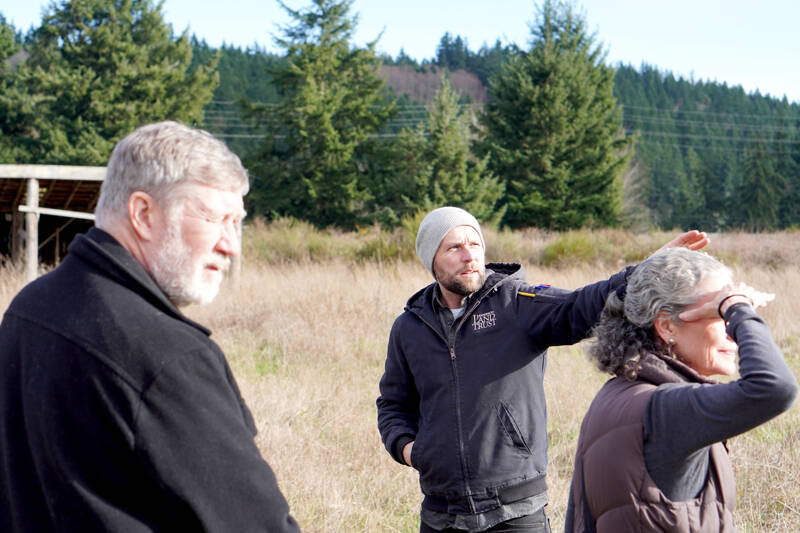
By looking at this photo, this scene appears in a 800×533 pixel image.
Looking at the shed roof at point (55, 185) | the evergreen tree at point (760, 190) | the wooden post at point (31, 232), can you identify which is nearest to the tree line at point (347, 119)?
the shed roof at point (55, 185)

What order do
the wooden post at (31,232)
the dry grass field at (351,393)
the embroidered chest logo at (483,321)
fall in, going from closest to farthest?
the embroidered chest logo at (483,321)
the dry grass field at (351,393)
the wooden post at (31,232)

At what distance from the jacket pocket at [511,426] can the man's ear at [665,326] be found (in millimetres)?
848

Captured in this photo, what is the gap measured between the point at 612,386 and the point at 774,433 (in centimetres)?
427

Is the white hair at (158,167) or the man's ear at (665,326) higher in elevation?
the white hair at (158,167)

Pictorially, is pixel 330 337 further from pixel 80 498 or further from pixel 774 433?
pixel 80 498

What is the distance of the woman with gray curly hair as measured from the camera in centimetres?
184

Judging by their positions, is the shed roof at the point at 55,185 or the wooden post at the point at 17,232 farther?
the wooden post at the point at 17,232

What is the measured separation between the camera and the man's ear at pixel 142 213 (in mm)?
1564

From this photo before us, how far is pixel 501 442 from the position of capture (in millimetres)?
2795

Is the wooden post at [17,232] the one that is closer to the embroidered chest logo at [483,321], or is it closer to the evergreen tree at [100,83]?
the evergreen tree at [100,83]

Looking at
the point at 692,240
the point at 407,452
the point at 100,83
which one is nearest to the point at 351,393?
the point at 407,452

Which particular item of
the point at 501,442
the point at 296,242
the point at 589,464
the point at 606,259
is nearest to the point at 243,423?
the point at 589,464

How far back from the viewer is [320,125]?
30188 millimetres

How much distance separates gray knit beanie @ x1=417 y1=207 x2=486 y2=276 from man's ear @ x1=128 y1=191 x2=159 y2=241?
1733 millimetres
